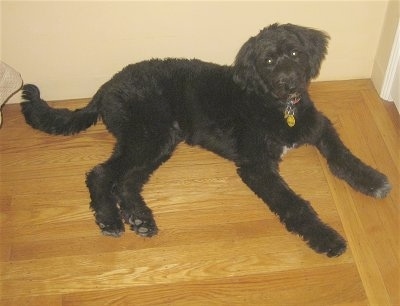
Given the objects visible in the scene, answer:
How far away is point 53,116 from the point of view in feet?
8.13

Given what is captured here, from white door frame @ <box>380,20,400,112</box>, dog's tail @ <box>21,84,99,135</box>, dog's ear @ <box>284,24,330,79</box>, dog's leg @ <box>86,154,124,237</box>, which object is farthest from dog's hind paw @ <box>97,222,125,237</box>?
white door frame @ <box>380,20,400,112</box>

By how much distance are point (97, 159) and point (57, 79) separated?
58cm

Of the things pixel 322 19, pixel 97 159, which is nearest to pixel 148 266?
pixel 97 159

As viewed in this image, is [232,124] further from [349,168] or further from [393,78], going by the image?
[393,78]

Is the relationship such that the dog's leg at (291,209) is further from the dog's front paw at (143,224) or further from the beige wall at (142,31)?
the beige wall at (142,31)

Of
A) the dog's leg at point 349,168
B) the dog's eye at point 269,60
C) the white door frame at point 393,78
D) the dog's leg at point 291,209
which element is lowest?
the dog's leg at point 291,209

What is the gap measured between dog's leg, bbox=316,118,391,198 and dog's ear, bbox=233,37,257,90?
49 cm

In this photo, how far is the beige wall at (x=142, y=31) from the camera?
8.13 ft

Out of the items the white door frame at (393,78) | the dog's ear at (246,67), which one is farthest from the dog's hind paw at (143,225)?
the white door frame at (393,78)

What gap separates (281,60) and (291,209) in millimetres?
661

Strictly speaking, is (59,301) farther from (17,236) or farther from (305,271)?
(305,271)

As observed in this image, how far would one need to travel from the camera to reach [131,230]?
2217 mm

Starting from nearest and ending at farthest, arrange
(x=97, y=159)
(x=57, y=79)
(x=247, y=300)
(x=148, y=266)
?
(x=247, y=300), (x=148, y=266), (x=97, y=159), (x=57, y=79)

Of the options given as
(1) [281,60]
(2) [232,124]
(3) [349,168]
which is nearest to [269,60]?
(1) [281,60]
